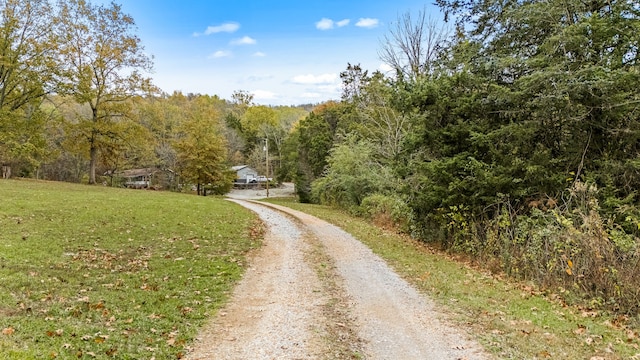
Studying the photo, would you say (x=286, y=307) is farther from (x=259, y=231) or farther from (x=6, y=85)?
(x=6, y=85)

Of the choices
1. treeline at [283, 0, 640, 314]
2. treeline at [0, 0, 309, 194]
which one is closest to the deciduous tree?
treeline at [0, 0, 309, 194]

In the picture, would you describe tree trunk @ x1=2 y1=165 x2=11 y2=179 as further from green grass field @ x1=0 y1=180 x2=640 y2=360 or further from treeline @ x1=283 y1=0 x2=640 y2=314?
treeline @ x1=283 y1=0 x2=640 y2=314

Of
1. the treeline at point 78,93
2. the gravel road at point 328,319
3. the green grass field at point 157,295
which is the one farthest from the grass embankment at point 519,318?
the treeline at point 78,93

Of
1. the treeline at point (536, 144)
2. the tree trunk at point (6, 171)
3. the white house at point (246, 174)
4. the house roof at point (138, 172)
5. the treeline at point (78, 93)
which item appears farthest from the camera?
the white house at point (246, 174)

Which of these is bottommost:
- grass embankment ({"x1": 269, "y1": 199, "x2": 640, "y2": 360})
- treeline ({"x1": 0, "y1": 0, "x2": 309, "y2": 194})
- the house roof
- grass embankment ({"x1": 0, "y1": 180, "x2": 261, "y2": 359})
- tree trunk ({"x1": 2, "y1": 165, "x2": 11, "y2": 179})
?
grass embankment ({"x1": 269, "y1": 199, "x2": 640, "y2": 360})

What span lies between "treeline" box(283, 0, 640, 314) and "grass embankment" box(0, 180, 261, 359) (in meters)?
6.36

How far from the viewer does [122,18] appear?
31.0m

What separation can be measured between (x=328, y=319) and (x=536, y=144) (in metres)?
8.20

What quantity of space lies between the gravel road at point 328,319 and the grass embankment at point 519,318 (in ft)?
1.23

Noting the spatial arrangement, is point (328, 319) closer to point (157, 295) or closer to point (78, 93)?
point (157, 295)

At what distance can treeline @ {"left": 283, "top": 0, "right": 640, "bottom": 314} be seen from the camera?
7.95 meters

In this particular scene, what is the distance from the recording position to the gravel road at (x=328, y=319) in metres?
4.75

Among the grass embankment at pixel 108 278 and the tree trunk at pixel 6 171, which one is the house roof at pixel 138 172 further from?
the grass embankment at pixel 108 278

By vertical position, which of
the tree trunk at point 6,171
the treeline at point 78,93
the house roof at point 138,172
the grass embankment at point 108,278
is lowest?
the grass embankment at point 108,278
